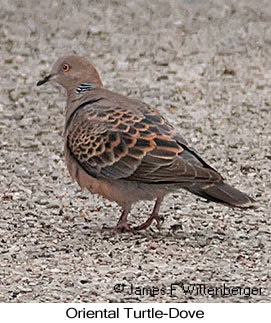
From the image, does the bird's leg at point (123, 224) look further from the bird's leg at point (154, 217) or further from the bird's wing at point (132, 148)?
the bird's wing at point (132, 148)

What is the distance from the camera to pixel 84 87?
7.17 meters

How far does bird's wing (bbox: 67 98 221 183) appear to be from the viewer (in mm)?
6273

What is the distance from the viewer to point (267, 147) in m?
8.66

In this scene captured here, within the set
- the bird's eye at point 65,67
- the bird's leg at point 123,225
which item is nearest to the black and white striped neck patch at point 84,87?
the bird's eye at point 65,67

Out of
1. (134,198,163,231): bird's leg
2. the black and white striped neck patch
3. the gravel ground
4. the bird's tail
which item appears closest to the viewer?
the gravel ground

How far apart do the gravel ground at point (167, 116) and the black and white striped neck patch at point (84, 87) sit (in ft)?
2.97

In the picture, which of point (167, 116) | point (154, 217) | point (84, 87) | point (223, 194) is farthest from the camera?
point (167, 116)

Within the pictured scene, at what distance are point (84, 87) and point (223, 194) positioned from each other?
1.54 m

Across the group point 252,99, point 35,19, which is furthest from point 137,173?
point 35,19

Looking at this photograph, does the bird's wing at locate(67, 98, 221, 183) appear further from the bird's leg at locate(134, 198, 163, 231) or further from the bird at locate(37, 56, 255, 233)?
the bird's leg at locate(134, 198, 163, 231)

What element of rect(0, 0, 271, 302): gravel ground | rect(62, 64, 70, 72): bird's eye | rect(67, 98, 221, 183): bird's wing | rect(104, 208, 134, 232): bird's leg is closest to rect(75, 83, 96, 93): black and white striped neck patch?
rect(62, 64, 70, 72): bird's eye

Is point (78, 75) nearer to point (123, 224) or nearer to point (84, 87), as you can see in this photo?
point (84, 87)

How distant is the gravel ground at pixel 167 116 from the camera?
19.6 ft

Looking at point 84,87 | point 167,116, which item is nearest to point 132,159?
point 84,87
